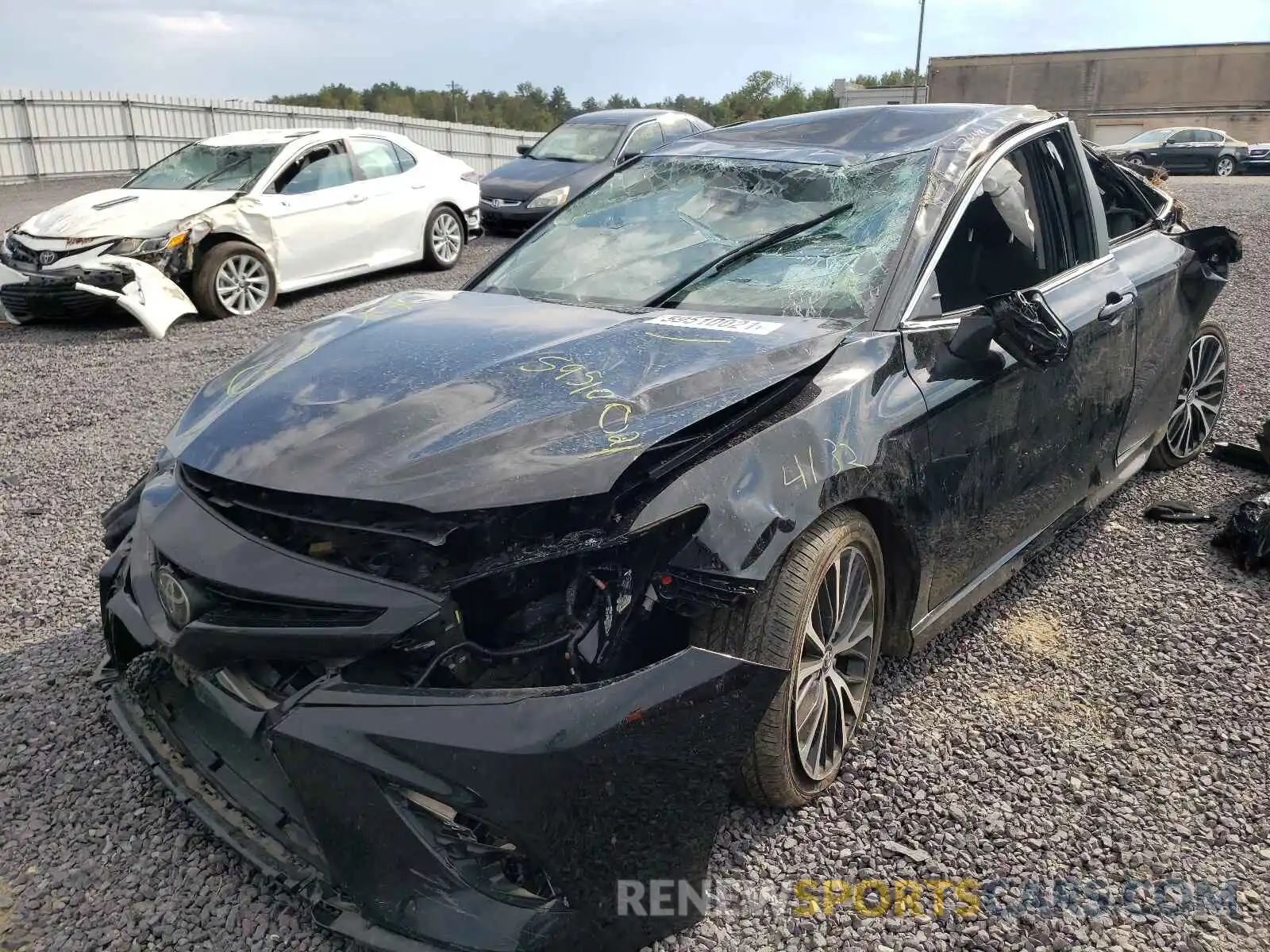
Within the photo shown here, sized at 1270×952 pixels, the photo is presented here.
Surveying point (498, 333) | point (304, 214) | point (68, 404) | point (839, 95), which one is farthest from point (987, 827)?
point (839, 95)

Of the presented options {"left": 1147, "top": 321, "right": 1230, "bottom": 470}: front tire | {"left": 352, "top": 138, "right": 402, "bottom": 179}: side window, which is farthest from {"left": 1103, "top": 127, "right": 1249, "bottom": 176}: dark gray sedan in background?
{"left": 1147, "top": 321, "right": 1230, "bottom": 470}: front tire

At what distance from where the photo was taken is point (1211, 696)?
306cm

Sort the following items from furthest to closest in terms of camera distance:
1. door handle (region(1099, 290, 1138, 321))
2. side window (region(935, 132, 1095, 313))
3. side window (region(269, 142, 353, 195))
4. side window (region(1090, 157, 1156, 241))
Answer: side window (region(269, 142, 353, 195)), side window (region(1090, 157, 1156, 241)), door handle (region(1099, 290, 1138, 321)), side window (region(935, 132, 1095, 313))

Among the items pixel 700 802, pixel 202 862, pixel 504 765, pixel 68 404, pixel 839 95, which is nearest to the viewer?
pixel 504 765

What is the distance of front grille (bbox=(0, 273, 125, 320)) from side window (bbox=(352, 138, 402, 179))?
2.85 meters

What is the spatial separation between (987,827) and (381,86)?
9428cm

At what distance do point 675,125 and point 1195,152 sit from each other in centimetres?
2083

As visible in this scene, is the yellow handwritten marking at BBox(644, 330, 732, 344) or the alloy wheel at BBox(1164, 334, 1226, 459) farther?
the alloy wheel at BBox(1164, 334, 1226, 459)

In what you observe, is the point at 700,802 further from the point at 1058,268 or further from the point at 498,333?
the point at 1058,268

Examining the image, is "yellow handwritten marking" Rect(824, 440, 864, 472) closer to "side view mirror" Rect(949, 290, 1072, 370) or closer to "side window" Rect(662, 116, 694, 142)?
"side view mirror" Rect(949, 290, 1072, 370)

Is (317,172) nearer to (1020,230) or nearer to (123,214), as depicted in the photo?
(123,214)

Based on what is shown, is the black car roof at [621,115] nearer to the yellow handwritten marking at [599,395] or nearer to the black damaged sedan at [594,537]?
the black damaged sedan at [594,537]

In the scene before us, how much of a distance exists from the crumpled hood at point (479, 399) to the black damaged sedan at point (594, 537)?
0.04 feet

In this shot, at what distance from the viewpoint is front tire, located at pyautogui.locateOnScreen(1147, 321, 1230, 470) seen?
474cm
